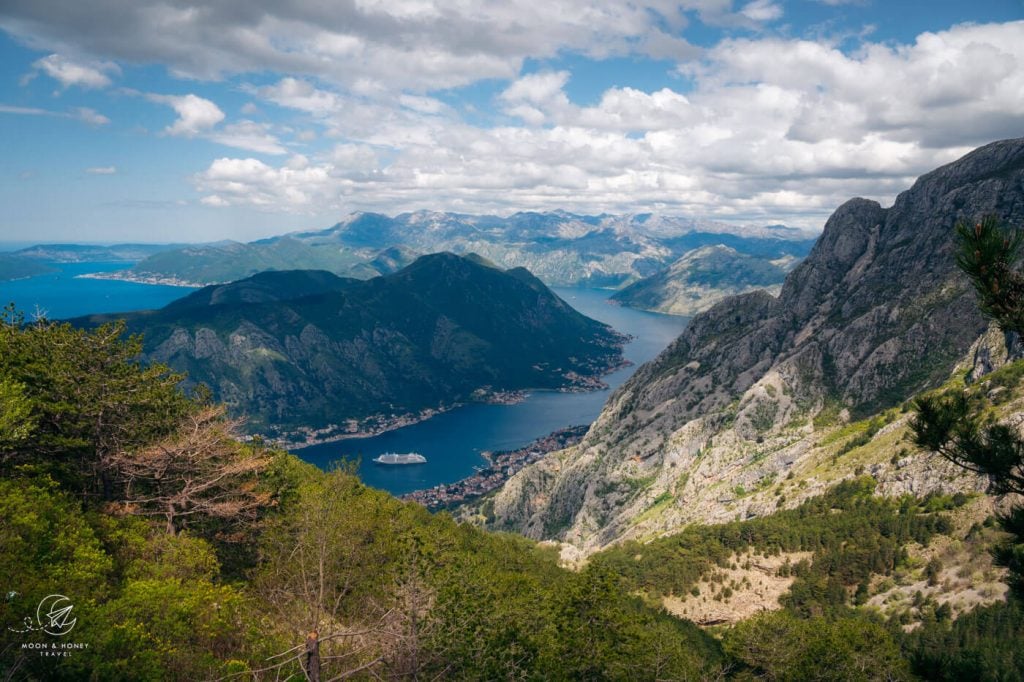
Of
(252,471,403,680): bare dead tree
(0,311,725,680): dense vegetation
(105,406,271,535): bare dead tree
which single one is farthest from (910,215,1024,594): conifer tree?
(105,406,271,535): bare dead tree

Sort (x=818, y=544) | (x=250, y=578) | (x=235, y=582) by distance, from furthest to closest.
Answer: (x=818, y=544), (x=250, y=578), (x=235, y=582)

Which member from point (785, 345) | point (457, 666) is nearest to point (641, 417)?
point (785, 345)

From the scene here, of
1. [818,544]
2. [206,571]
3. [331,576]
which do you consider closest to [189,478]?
[206,571]

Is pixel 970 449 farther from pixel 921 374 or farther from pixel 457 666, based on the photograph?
pixel 921 374

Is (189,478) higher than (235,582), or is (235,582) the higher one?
(189,478)

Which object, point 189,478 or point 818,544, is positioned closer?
point 189,478

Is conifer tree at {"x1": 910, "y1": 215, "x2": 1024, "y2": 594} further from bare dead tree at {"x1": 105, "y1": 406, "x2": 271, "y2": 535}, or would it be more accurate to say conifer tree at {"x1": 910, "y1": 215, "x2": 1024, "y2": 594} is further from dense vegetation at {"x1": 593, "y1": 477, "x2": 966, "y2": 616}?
dense vegetation at {"x1": 593, "y1": 477, "x2": 966, "y2": 616}

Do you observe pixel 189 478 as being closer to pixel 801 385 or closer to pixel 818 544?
pixel 818 544
